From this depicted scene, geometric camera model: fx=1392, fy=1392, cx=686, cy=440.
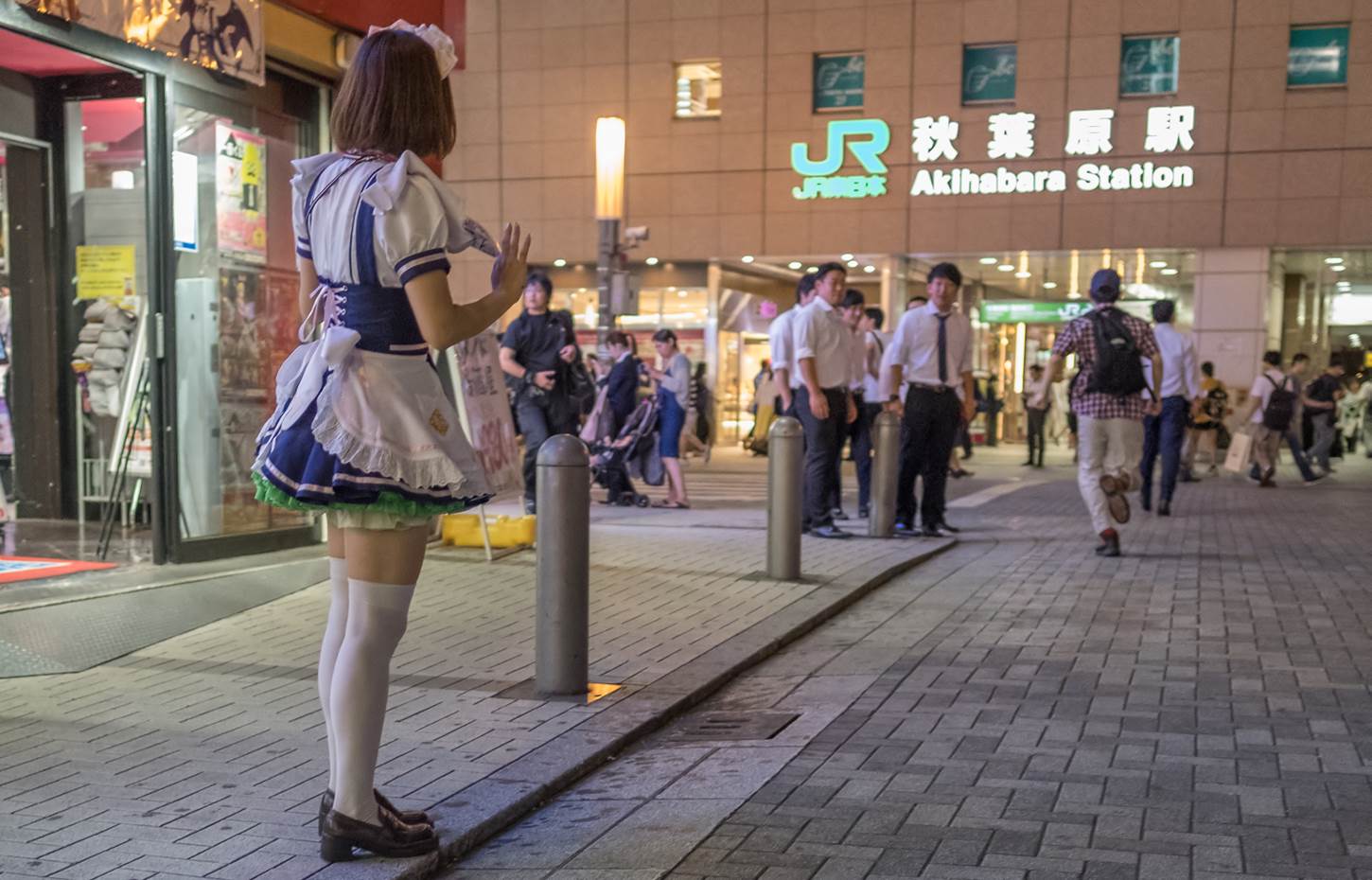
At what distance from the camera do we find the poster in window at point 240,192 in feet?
26.3

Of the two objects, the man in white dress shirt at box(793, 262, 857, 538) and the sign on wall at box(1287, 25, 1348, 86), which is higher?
the sign on wall at box(1287, 25, 1348, 86)

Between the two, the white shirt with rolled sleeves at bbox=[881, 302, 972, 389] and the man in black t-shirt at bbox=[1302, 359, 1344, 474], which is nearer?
the white shirt with rolled sleeves at bbox=[881, 302, 972, 389]

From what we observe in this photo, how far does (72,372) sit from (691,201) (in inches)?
764

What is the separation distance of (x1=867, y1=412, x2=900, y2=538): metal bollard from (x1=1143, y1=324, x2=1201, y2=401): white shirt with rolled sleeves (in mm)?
3875

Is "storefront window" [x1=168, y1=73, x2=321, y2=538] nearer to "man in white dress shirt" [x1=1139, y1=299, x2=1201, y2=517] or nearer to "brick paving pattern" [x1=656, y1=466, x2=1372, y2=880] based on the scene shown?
"brick paving pattern" [x1=656, y1=466, x2=1372, y2=880]

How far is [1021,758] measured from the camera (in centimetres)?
445

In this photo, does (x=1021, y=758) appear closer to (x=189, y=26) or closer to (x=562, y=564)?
(x=562, y=564)

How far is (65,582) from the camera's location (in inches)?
268

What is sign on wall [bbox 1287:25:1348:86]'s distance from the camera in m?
24.1

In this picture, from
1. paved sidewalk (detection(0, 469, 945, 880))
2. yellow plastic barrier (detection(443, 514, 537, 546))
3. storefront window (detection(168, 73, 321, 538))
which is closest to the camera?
paved sidewalk (detection(0, 469, 945, 880))

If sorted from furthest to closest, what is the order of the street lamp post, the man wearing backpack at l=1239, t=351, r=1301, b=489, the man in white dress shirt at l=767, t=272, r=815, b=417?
1. the man wearing backpack at l=1239, t=351, r=1301, b=489
2. the street lamp post
3. the man in white dress shirt at l=767, t=272, r=815, b=417

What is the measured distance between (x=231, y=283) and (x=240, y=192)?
540mm

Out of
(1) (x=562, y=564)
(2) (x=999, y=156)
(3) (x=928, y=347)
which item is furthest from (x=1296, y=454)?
(1) (x=562, y=564)

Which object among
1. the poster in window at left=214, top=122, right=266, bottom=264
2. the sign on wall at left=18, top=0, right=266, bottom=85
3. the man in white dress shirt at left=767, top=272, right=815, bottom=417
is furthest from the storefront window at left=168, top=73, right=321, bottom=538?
the man in white dress shirt at left=767, top=272, right=815, bottom=417
